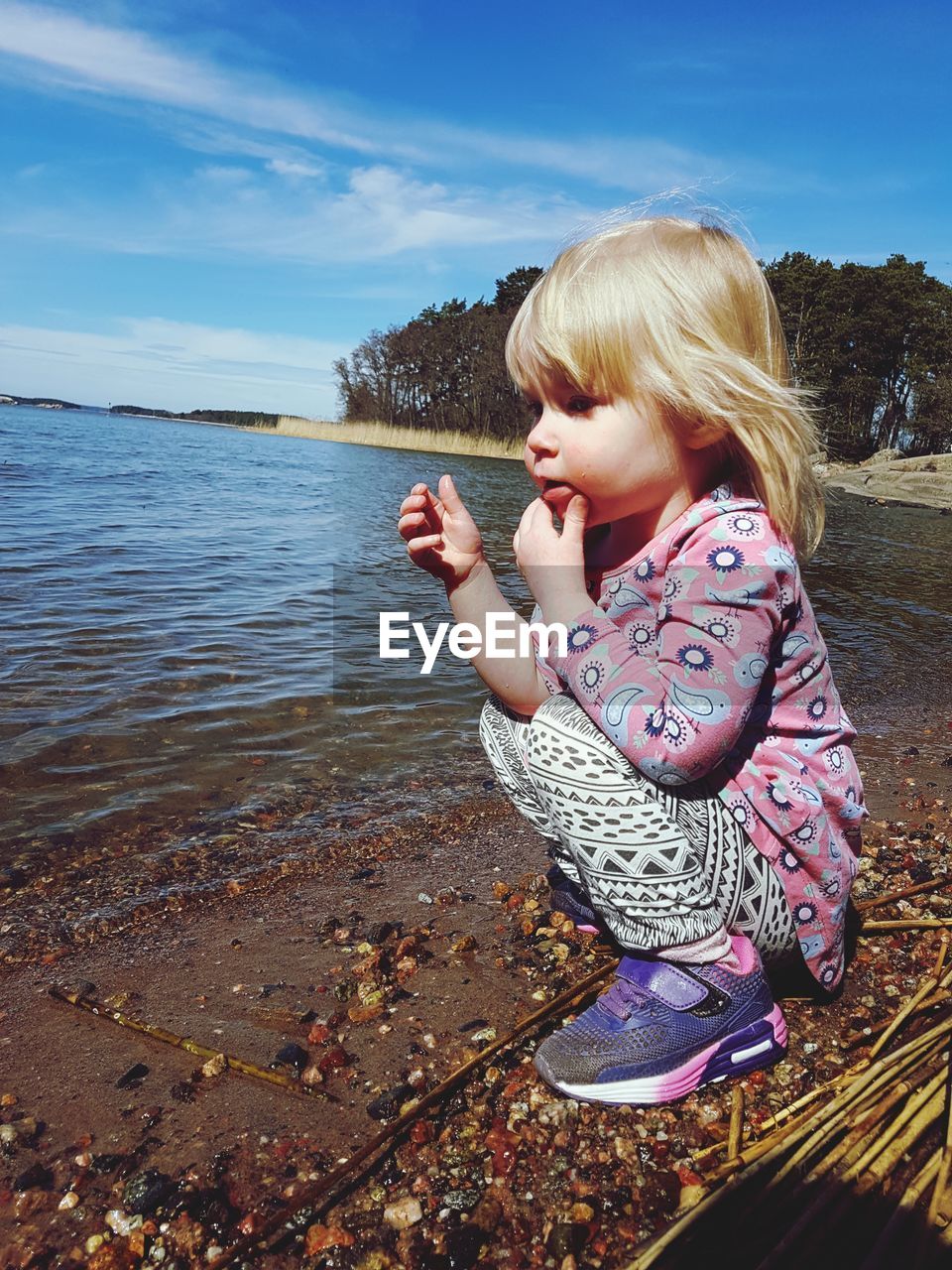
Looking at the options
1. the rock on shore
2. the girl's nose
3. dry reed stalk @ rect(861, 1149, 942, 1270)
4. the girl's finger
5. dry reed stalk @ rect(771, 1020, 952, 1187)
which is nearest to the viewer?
dry reed stalk @ rect(861, 1149, 942, 1270)

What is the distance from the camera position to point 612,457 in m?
1.71

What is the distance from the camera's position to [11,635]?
536 centimetres

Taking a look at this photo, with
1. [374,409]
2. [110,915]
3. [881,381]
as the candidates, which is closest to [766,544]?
Result: [110,915]

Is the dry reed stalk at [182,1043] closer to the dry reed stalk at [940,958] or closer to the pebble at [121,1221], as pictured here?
the pebble at [121,1221]

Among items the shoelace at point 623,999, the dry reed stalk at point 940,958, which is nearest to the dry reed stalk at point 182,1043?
the shoelace at point 623,999

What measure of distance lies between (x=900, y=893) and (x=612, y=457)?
5.17ft

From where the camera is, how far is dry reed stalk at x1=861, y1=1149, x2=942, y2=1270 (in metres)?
1.17

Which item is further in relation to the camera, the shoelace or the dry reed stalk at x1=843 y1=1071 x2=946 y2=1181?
the shoelace

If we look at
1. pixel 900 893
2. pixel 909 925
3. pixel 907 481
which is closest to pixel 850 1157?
pixel 909 925

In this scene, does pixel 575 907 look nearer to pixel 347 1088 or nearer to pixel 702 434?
pixel 347 1088

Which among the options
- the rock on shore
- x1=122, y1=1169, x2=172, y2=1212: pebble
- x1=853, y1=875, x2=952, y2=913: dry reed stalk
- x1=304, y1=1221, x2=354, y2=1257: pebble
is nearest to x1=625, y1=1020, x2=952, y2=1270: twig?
x1=304, y1=1221, x2=354, y2=1257: pebble

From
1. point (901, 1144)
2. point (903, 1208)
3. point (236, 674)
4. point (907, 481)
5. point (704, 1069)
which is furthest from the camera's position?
point (907, 481)

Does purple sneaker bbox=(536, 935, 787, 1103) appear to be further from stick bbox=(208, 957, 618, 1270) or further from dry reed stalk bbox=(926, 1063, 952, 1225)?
dry reed stalk bbox=(926, 1063, 952, 1225)

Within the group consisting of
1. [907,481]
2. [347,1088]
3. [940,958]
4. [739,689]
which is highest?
[907,481]
